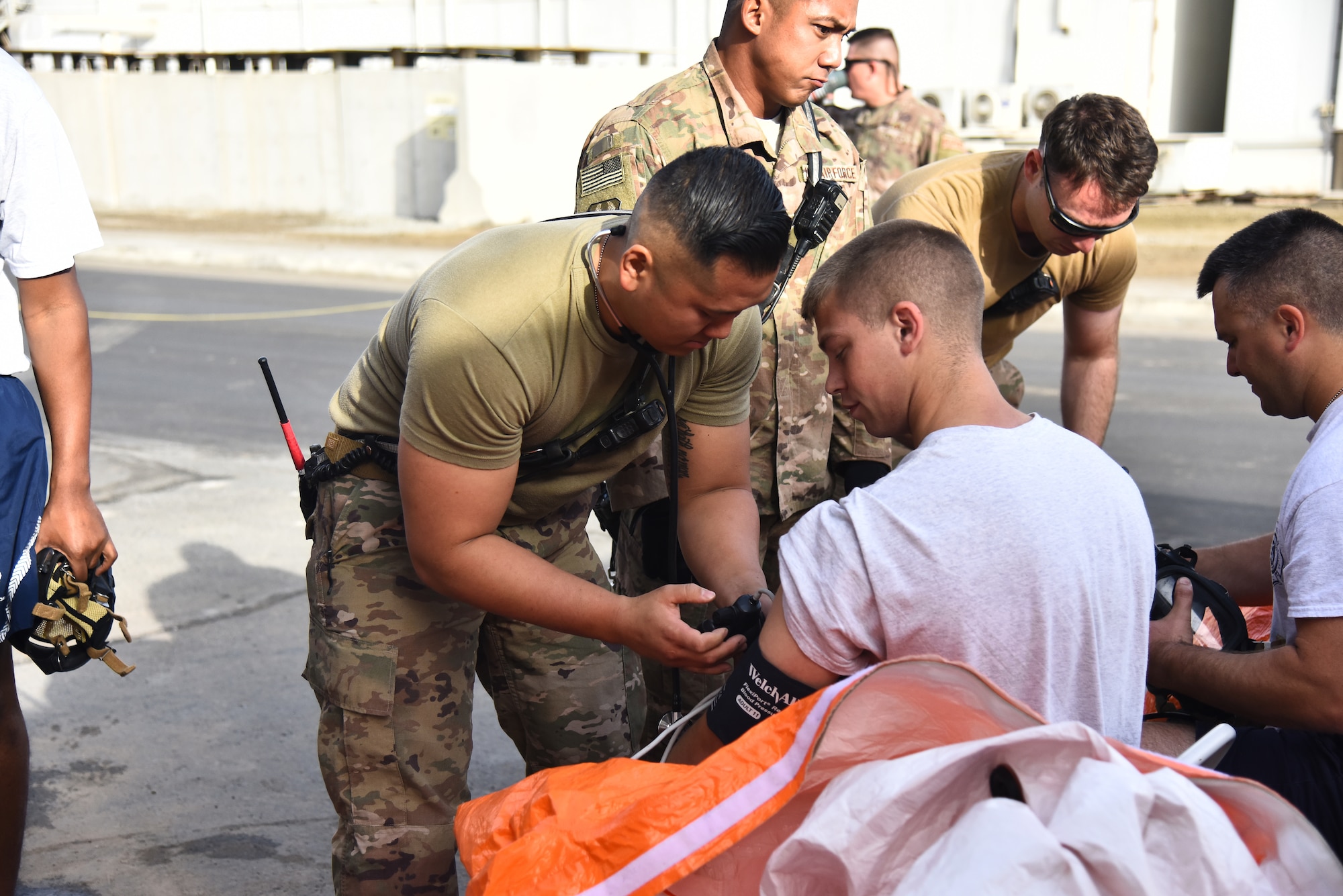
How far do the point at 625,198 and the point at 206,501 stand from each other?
151 inches

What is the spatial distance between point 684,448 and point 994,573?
3.60 ft

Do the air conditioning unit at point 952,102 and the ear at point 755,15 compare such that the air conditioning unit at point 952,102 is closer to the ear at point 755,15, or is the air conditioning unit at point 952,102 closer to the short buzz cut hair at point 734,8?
the short buzz cut hair at point 734,8

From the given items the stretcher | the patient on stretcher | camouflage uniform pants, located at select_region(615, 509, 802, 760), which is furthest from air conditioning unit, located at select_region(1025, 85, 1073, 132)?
the stretcher

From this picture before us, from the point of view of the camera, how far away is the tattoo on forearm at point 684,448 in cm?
277

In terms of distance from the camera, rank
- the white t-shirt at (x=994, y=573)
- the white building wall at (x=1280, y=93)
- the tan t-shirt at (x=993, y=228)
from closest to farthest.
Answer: the white t-shirt at (x=994, y=573), the tan t-shirt at (x=993, y=228), the white building wall at (x=1280, y=93)

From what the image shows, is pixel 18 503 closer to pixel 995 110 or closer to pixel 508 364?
pixel 508 364

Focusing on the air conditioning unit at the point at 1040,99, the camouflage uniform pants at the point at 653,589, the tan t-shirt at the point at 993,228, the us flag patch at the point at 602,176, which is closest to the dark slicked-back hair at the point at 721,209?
the us flag patch at the point at 602,176

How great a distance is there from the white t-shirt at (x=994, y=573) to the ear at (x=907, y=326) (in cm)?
23

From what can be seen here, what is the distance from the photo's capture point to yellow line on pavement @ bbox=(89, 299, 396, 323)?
39.1 feet

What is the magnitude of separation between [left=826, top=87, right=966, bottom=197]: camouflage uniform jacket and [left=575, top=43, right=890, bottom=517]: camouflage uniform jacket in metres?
4.02

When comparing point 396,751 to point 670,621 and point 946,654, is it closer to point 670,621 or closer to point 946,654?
point 670,621

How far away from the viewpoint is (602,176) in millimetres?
3172

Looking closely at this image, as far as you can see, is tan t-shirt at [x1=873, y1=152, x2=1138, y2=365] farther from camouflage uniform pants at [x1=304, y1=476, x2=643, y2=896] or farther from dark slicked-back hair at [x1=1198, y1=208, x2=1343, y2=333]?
camouflage uniform pants at [x1=304, y1=476, x2=643, y2=896]

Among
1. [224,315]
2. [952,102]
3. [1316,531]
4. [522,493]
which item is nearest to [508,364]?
[522,493]
